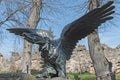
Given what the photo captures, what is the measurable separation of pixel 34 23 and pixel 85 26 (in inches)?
394

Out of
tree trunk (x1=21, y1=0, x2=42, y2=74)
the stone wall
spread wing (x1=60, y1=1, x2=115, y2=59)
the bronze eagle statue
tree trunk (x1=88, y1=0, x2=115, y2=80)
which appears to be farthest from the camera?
the stone wall

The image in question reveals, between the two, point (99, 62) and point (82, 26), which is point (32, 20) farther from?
point (82, 26)

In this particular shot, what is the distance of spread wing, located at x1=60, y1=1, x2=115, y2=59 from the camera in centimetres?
738

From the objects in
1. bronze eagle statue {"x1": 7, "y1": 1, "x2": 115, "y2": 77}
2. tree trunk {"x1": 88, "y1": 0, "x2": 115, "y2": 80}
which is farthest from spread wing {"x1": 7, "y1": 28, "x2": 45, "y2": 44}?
tree trunk {"x1": 88, "y1": 0, "x2": 115, "y2": 80}

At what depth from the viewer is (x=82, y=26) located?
7781mm

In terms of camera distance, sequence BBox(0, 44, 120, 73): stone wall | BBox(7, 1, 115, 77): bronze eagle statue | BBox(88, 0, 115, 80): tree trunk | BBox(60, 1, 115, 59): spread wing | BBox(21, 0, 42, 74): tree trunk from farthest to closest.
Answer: BBox(0, 44, 120, 73): stone wall → BBox(21, 0, 42, 74): tree trunk → BBox(88, 0, 115, 80): tree trunk → BBox(60, 1, 115, 59): spread wing → BBox(7, 1, 115, 77): bronze eagle statue

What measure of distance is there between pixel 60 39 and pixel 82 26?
1.89 ft

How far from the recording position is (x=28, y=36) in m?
7.41

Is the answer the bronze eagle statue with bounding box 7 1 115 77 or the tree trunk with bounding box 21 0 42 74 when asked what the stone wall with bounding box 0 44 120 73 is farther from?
the bronze eagle statue with bounding box 7 1 115 77

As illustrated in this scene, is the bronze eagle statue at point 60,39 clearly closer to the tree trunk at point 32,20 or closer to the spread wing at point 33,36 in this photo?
the spread wing at point 33,36

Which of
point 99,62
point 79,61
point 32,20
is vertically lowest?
point 99,62

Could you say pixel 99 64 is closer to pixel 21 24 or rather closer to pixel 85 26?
pixel 21 24

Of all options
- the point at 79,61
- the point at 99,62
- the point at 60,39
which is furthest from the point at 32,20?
the point at 79,61

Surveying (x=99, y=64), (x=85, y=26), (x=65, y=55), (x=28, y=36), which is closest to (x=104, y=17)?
(x=85, y=26)
